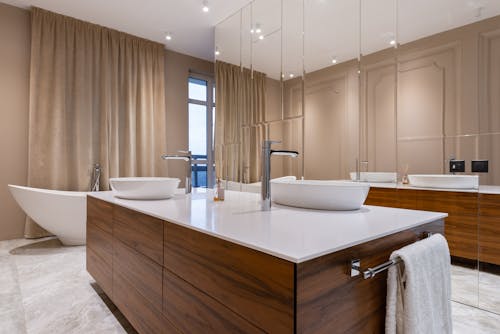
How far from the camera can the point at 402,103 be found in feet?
6.95

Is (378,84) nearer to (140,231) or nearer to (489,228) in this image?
(489,228)

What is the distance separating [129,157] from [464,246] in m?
3.78

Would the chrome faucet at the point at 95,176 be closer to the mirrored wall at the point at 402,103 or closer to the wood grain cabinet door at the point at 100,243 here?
the wood grain cabinet door at the point at 100,243

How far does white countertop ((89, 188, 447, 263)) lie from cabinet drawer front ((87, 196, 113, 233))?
34cm

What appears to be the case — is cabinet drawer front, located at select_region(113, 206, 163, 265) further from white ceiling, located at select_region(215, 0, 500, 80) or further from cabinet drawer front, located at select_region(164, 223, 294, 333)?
white ceiling, located at select_region(215, 0, 500, 80)

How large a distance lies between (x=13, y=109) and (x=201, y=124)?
2.47 meters

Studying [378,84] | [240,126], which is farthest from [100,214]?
[378,84]

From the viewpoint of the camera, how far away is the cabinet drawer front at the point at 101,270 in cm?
167

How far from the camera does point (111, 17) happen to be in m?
3.48

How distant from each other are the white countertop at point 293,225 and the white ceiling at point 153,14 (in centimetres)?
271

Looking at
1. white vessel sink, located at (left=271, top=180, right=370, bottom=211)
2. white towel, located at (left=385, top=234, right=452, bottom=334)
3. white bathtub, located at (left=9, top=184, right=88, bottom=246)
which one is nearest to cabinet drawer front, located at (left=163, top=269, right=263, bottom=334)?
white towel, located at (left=385, top=234, right=452, bottom=334)

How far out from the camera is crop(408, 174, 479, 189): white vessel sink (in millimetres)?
1916

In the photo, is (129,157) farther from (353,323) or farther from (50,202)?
(353,323)

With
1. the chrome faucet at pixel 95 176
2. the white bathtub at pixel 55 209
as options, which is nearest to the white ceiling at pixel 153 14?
the chrome faucet at pixel 95 176
